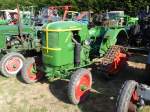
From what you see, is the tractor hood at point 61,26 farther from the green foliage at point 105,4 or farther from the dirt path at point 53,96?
the green foliage at point 105,4

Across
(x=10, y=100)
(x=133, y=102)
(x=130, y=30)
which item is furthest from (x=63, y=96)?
(x=130, y=30)

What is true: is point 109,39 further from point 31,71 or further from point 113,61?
point 31,71

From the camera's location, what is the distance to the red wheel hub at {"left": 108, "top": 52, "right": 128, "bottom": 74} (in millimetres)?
6938

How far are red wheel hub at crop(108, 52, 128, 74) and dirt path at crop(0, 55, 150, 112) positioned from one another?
27cm

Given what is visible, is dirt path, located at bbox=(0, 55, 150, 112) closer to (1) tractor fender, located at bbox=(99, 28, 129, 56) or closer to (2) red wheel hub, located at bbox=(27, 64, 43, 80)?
(2) red wheel hub, located at bbox=(27, 64, 43, 80)

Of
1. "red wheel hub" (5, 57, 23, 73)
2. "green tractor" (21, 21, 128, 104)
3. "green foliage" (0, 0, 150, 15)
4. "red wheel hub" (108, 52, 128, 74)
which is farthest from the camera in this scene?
"green foliage" (0, 0, 150, 15)

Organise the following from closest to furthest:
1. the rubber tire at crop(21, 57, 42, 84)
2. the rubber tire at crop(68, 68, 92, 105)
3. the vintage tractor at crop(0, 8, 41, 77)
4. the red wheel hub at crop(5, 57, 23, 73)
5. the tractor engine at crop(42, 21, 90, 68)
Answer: the rubber tire at crop(68, 68, 92, 105)
the tractor engine at crop(42, 21, 90, 68)
the rubber tire at crop(21, 57, 42, 84)
the red wheel hub at crop(5, 57, 23, 73)
the vintage tractor at crop(0, 8, 41, 77)

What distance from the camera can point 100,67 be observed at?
6922mm

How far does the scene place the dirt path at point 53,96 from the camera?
226 inches

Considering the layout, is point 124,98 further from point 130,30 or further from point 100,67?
point 130,30

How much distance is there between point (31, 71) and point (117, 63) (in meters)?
1.99

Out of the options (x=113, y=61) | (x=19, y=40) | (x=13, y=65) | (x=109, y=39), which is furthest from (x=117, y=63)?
(x=19, y=40)

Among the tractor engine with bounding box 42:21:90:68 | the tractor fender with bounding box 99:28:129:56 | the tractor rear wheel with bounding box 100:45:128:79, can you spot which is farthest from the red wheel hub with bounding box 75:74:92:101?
the tractor fender with bounding box 99:28:129:56

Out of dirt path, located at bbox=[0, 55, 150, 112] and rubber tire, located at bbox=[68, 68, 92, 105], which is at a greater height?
rubber tire, located at bbox=[68, 68, 92, 105]
